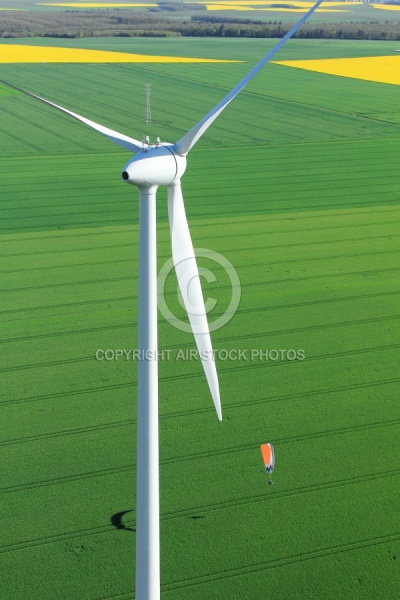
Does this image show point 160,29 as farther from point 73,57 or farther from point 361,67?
point 361,67

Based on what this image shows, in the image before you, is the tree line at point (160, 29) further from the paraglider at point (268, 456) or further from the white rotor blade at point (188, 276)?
the white rotor blade at point (188, 276)

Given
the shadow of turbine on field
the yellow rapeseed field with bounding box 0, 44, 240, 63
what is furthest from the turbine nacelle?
the yellow rapeseed field with bounding box 0, 44, 240, 63

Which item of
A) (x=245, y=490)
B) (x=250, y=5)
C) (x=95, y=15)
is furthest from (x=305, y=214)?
(x=250, y=5)

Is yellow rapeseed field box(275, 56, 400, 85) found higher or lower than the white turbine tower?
higher

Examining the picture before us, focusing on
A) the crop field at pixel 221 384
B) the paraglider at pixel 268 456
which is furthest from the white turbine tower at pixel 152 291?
the paraglider at pixel 268 456

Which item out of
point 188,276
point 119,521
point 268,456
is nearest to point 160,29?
point 268,456

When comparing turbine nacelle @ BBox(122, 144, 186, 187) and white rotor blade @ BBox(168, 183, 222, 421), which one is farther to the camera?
white rotor blade @ BBox(168, 183, 222, 421)

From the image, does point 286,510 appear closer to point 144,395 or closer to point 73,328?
point 144,395

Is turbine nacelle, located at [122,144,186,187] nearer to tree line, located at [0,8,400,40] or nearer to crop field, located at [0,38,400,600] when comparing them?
crop field, located at [0,38,400,600]
